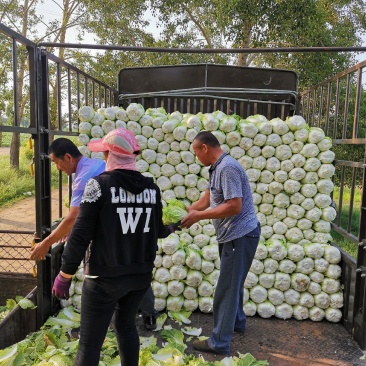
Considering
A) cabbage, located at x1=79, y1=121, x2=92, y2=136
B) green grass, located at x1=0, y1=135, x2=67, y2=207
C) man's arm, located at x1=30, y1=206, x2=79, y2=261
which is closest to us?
man's arm, located at x1=30, y1=206, x2=79, y2=261

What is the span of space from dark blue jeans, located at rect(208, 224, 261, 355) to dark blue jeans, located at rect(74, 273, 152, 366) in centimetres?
103

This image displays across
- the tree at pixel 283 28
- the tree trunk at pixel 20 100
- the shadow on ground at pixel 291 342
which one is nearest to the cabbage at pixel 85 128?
the shadow on ground at pixel 291 342

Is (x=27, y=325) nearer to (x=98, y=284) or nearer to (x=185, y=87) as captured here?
(x=98, y=284)

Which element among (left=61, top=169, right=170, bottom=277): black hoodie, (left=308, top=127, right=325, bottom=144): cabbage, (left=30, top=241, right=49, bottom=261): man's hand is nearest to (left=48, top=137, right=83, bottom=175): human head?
(left=30, top=241, right=49, bottom=261): man's hand

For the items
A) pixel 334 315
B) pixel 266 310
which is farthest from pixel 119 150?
pixel 334 315

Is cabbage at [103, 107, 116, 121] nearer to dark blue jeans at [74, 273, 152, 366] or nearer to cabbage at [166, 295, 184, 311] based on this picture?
cabbage at [166, 295, 184, 311]

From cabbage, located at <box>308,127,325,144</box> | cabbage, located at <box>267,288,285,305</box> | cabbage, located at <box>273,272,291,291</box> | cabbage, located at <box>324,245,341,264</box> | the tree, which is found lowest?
cabbage, located at <box>267,288,285,305</box>

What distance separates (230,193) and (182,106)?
10.3ft

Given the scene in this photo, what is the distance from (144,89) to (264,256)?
3.49m

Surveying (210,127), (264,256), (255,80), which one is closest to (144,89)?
(255,80)

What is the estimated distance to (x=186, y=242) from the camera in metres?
4.62

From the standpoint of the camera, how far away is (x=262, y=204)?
4629 mm

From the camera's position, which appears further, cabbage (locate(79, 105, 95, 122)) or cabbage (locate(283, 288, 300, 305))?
cabbage (locate(79, 105, 95, 122))

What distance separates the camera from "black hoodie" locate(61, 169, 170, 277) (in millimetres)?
2402
